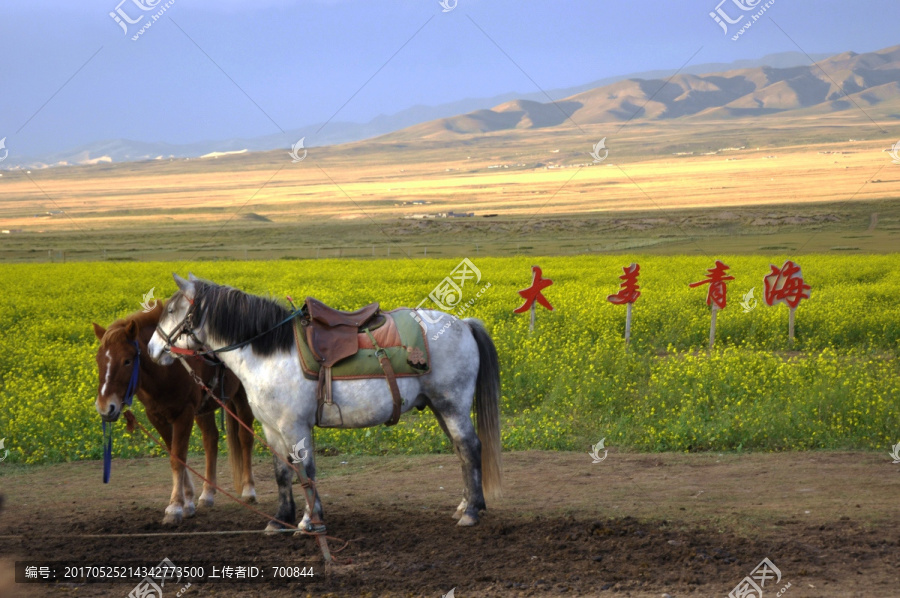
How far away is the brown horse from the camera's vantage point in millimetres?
6207

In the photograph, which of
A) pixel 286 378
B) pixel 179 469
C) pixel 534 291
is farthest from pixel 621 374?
pixel 179 469

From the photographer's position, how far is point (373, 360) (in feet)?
20.4

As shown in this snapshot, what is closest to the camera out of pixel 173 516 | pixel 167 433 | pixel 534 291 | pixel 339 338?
pixel 339 338

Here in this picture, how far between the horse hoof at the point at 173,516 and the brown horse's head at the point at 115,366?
0.95 metres

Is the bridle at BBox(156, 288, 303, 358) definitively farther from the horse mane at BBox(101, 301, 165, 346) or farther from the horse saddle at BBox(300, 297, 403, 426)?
the horse mane at BBox(101, 301, 165, 346)

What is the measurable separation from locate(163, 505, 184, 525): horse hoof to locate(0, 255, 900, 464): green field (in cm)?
295

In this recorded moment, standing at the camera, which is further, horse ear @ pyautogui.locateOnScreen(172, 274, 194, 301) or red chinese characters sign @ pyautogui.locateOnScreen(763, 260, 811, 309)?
red chinese characters sign @ pyautogui.locateOnScreen(763, 260, 811, 309)

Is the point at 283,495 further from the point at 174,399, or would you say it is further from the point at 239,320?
the point at 239,320

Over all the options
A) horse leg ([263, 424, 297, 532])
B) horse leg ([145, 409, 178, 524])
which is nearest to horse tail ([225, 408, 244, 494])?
horse leg ([145, 409, 178, 524])

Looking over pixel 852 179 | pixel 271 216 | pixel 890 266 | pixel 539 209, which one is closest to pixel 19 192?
pixel 271 216

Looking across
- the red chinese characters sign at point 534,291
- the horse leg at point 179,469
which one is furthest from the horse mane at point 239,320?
the red chinese characters sign at point 534,291

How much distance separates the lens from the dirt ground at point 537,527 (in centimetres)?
519

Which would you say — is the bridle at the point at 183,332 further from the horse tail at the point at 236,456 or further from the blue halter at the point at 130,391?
the horse tail at the point at 236,456

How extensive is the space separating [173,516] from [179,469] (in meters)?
0.38
